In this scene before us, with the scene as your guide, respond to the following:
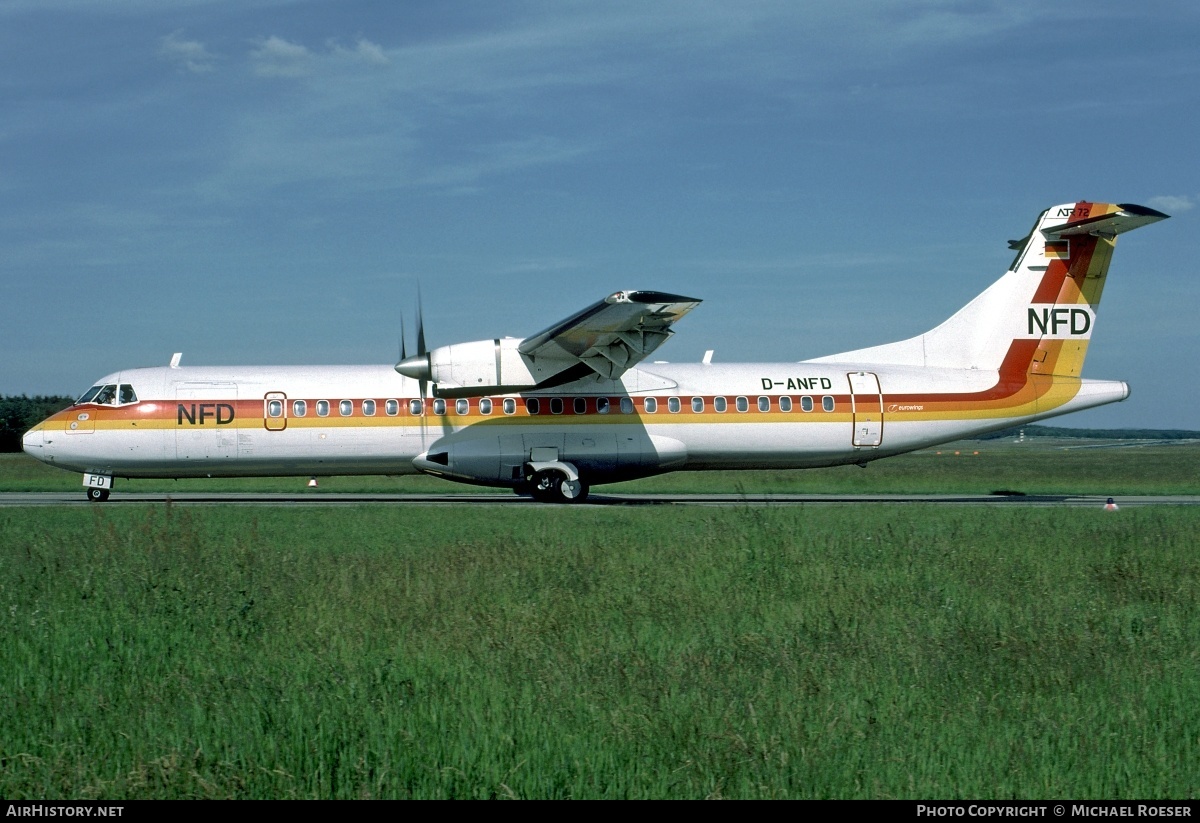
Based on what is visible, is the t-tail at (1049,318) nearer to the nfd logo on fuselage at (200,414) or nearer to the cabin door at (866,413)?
the cabin door at (866,413)

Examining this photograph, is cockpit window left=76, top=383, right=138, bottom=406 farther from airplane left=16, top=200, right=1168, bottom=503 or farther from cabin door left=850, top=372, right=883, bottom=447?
cabin door left=850, top=372, right=883, bottom=447

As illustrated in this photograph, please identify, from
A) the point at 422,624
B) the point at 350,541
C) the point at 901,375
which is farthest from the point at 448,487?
the point at 422,624

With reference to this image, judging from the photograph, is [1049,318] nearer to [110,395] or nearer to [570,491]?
[570,491]

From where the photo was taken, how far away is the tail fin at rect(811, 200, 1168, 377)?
25125 mm

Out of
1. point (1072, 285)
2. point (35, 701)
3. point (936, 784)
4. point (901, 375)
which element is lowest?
point (936, 784)

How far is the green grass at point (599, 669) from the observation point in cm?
→ 523

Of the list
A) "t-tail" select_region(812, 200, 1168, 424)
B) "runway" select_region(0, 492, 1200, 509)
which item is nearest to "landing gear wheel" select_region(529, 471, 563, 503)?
"runway" select_region(0, 492, 1200, 509)

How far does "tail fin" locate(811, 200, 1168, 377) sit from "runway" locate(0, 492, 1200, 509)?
3.50m

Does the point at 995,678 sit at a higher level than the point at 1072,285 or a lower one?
lower

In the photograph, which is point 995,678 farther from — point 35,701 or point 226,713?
point 35,701

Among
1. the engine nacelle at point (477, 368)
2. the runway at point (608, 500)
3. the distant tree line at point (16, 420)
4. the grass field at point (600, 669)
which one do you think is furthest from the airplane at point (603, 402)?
the distant tree line at point (16, 420)

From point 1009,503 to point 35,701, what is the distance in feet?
73.9

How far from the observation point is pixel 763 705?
6.35 meters

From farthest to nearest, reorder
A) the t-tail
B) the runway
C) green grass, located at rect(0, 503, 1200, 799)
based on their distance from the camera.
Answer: the t-tail, the runway, green grass, located at rect(0, 503, 1200, 799)
